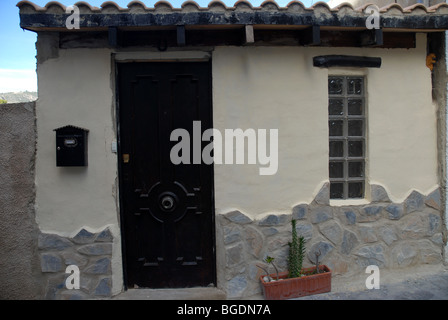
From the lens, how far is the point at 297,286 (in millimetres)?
3340

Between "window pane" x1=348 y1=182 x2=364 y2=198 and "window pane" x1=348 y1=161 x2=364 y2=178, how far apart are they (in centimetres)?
9

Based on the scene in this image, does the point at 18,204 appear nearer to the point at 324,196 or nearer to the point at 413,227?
the point at 324,196

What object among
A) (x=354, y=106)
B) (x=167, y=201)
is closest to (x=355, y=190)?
(x=354, y=106)

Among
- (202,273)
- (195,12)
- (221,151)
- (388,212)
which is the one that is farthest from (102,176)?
(388,212)

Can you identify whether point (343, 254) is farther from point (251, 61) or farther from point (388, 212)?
point (251, 61)

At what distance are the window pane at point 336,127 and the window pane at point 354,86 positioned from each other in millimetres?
366

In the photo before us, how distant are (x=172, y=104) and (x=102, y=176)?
3.43ft

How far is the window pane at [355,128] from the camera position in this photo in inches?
149

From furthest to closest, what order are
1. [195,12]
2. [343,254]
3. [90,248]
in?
[343,254], [90,248], [195,12]

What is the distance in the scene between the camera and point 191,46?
3.48 meters

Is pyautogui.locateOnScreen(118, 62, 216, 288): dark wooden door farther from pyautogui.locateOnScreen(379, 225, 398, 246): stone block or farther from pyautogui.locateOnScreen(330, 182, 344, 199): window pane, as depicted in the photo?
pyautogui.locateOnScreen(379, 225, 398, 246): stone block

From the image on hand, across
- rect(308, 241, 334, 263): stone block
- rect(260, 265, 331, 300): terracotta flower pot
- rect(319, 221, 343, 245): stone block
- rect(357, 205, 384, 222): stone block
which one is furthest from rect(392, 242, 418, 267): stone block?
rect(260, 265, 331, 300): terracotta flower pot

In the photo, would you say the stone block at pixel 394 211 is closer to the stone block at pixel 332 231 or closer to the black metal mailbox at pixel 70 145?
the stone block at pixel 332 231

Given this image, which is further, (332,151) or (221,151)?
(332,151)
